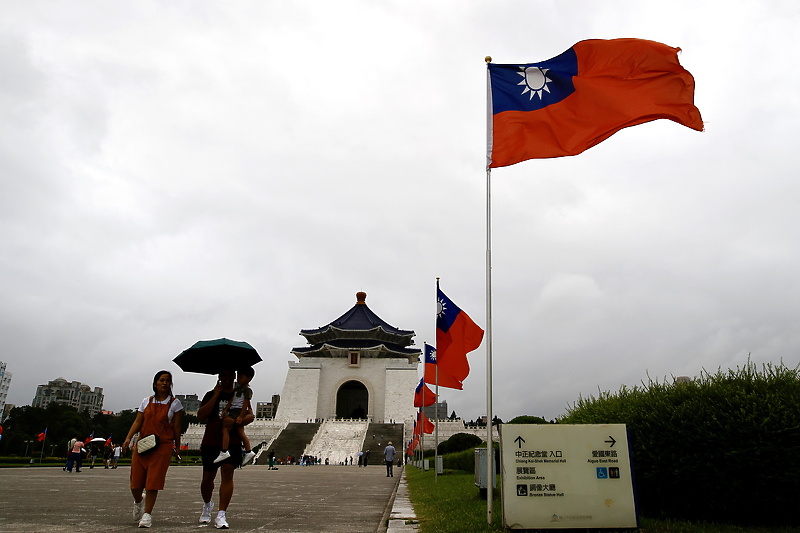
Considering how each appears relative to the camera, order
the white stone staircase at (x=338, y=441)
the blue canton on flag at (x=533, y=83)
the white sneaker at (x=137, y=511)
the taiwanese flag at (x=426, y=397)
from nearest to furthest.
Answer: the white sneaker at (x=137, y=511) → the blue canton on flag at (x=533, y=83) → the taiwanese flag at (x=426, y=397) → the white stone staircase at (x=338, y=441)

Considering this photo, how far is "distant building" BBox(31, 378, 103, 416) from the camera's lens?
132 metres

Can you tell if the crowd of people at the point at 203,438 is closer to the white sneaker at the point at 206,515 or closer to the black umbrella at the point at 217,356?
the white sneaker at the point at 206,515

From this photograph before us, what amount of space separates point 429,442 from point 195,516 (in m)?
32.3

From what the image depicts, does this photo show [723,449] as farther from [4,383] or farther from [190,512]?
[4,383]

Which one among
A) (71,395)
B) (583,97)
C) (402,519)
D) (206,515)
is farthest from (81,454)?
(71,395)

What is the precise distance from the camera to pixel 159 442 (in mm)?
5453

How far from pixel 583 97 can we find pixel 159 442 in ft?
20.8

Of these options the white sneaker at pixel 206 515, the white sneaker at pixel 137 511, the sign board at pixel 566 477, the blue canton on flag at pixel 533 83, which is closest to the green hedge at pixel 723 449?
the sign board at pixel 566 477

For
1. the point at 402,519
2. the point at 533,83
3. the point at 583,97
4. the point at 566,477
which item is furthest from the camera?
the point at 533,83

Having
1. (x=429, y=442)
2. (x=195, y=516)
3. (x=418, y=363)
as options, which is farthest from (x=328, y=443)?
(x=195, y=516)

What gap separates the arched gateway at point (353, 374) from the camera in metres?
48.6

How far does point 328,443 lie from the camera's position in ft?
124

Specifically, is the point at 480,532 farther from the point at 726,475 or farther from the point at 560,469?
the point at 726,475

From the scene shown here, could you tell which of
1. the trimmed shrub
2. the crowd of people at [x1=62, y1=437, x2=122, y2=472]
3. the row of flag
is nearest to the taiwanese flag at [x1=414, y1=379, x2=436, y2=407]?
the trimmed shrub
